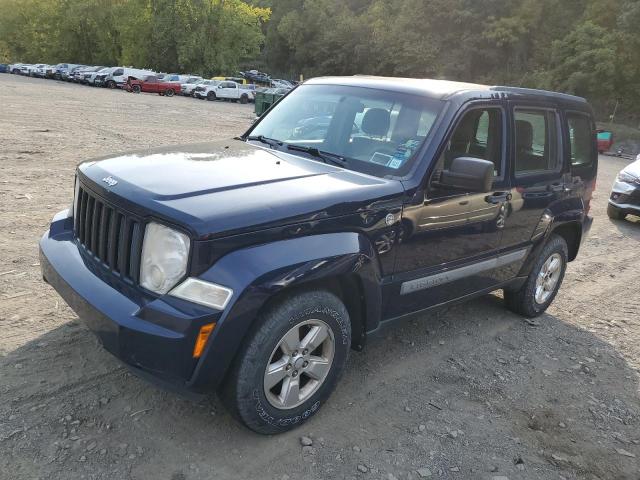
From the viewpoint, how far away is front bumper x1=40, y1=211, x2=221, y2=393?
2488 millimetres

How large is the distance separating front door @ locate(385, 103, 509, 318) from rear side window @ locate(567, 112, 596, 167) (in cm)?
122

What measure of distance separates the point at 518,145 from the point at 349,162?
1476 mm

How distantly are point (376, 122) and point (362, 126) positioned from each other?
0.10 metres

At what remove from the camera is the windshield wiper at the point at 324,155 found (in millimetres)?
3583

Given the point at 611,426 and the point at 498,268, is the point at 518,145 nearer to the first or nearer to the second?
the point at 498,268

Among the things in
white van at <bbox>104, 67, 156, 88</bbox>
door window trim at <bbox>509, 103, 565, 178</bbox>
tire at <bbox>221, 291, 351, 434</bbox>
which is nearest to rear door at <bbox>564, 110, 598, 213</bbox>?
door window trim at <bbox>509, 103, 565, 178</bbox>

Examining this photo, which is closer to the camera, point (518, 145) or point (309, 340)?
point (309, 340)

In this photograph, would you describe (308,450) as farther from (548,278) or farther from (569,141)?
(569,141)

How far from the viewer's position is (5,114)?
53.0 feet

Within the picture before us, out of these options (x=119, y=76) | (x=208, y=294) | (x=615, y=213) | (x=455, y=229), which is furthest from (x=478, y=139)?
(x=119, y=76)

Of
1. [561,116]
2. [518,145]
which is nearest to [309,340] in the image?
[518,145]

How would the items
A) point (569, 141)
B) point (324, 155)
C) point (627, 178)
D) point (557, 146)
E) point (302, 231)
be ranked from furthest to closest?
point (627, 178), point (569, 141), point (557, 146), point (324, 155), point (302, 231)

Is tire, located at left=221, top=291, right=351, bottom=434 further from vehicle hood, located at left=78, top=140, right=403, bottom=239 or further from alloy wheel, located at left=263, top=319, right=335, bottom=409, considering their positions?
vehicle hood, located at left=78, top=140, right=403, bottom=239

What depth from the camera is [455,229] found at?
3693 millimetres
